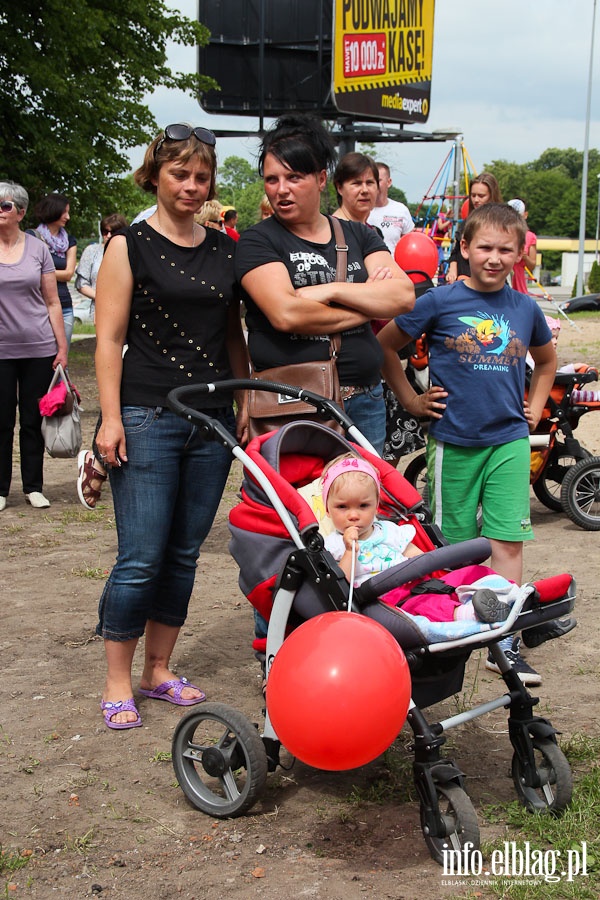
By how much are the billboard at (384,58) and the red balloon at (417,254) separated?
18475 mm

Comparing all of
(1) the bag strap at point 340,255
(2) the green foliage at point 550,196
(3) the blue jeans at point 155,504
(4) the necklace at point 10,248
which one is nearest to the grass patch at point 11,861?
(3) the blue jeans at point 155,504

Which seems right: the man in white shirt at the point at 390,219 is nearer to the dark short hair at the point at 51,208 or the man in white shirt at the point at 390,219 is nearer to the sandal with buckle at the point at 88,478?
the dark short hair at the point at 51,208

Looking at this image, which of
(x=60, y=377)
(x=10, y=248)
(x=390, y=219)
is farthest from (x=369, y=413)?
(x=390, y=219)

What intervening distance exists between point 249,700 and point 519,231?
7.14ft

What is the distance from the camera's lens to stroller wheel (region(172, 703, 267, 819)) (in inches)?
129

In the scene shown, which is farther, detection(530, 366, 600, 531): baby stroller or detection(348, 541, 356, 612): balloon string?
detection(530, 366, 600, 531): baby stroller

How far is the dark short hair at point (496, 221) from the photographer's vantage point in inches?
163

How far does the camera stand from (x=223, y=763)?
3.33 metres

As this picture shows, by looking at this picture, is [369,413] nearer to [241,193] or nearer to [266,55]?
[266,55]

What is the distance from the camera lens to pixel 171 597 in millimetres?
4188

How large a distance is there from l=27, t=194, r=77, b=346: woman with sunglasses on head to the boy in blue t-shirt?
6.25 meters

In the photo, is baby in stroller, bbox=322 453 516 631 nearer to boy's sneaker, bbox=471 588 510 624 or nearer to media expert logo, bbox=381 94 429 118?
boy's sneaker, bbox=471 588 510 624

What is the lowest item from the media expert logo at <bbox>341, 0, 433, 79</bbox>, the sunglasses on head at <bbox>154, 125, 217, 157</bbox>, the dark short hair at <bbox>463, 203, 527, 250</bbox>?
the dark short hair at <bbox>463, 203, 527, 250</bbox>

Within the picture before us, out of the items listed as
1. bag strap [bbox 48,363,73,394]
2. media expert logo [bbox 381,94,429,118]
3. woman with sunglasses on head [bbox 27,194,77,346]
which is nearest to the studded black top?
bag strap [bbox 48,363,73,394]
